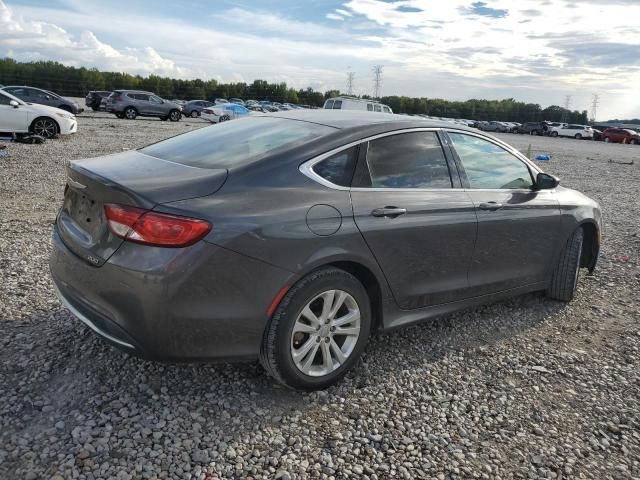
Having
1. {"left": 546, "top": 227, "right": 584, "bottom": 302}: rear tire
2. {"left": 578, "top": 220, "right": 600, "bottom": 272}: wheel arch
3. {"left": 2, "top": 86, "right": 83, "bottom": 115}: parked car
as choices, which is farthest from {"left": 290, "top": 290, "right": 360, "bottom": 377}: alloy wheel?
{"left": 2, "top": 86, "right": 83, "bottom": 115}: parked car

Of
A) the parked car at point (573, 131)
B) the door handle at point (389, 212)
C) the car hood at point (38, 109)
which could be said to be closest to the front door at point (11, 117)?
the car hood at point (38, 109)

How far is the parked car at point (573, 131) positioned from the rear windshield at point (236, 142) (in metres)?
55.5

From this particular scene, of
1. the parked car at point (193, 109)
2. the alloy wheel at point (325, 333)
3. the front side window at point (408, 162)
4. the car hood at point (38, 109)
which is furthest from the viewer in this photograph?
the parked car at point (193, 109)

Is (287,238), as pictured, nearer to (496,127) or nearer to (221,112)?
(221,112)

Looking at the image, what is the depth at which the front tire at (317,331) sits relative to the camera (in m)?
3.00

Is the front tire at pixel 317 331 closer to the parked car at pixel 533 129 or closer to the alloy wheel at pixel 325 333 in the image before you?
the alloy wheel at pixel 325 333

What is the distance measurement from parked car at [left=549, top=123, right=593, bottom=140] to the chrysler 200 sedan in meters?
54.5

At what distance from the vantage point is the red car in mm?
48938

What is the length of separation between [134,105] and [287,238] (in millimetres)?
30634

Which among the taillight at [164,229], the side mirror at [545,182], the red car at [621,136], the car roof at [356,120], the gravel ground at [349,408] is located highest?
the red car at [621,136]

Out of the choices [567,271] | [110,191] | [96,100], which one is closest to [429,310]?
[567,271]

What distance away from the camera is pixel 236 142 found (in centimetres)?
358

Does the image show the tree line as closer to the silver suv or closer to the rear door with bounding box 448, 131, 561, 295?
the silver suv

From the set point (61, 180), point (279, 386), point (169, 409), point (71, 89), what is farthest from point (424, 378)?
point (71, 89)
